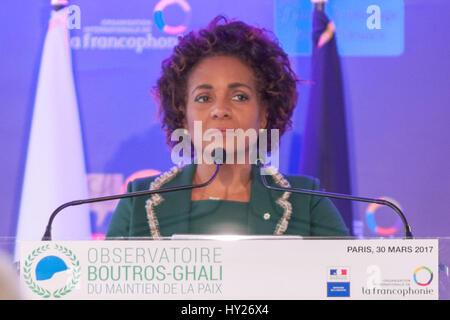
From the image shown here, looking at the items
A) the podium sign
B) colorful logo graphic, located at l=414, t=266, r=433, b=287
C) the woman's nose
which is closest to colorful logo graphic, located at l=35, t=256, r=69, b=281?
the podium sign

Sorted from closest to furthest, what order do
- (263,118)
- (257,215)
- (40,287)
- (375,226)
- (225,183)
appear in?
(40,287), (257,215), (225,183), (263,118), (375,226)

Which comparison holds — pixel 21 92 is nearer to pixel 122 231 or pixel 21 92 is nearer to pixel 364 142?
pixel 122 231

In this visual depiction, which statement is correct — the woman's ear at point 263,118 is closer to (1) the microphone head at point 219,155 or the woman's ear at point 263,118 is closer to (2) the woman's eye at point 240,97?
(2) the woman's eye at point 240,97

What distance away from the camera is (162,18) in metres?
2.76

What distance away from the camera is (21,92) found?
9.23ft

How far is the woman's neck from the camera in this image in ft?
7.57

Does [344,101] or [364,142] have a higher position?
[344,101]

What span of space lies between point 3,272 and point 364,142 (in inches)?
89.1

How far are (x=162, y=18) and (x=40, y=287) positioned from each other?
167cm

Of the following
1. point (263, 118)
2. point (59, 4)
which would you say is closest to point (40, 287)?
point (263, 118)

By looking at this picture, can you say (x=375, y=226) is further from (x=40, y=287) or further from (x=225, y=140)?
(x=40, y=287)

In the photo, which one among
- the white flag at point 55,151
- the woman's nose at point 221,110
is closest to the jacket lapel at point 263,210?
the woman's nose at point 221,110

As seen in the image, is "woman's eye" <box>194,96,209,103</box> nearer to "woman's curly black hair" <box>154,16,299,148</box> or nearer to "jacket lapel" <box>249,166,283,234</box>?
"woman's curly black hair" <box>154,16,299,148</box>
